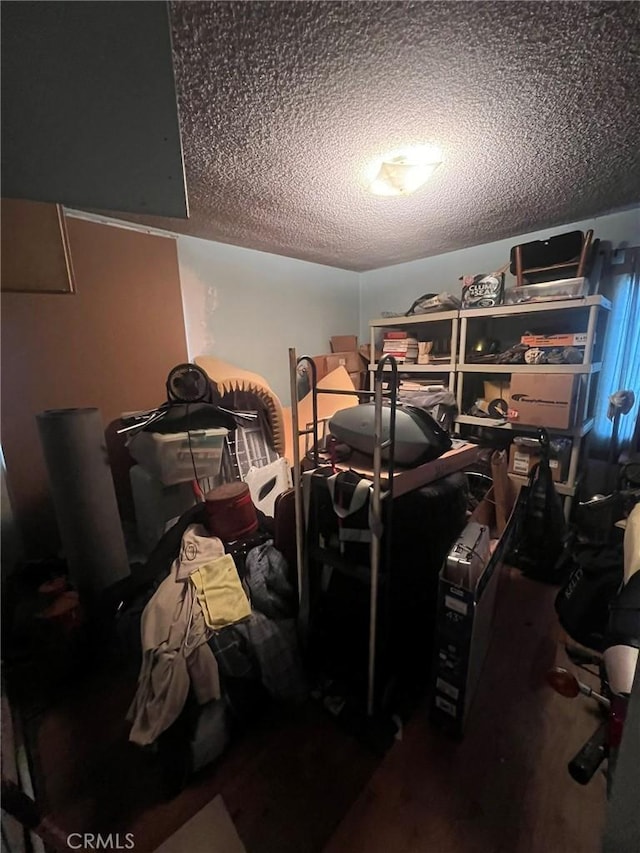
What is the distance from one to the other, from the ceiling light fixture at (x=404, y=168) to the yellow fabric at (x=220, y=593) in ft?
5.98

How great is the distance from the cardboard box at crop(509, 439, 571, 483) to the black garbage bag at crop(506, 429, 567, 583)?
0.10 meters

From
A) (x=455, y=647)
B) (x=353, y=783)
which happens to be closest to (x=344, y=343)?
(x=455, y=647)

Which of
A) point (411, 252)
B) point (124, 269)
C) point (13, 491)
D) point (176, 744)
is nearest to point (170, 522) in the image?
point (13, 491)

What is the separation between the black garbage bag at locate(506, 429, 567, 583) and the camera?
1.91 metres

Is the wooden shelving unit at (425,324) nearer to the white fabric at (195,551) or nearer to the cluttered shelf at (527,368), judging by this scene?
the cluttered shelf at (527,368)

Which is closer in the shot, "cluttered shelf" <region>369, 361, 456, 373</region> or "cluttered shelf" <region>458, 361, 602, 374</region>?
"cluttered shelf" <region>458, 361, 602, 374</region>

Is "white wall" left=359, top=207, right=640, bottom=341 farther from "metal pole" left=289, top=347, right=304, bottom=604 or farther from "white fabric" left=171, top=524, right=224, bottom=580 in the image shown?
"white fabric" left=171, top=524, right=224, bottom=580

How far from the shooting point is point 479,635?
1277 millimetres

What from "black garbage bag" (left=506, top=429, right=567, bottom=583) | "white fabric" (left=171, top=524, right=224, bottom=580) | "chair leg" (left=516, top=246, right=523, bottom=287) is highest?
"chair leg" (left=516, top=246, right=523, bottom=287)

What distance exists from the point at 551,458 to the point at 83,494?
Answer: 2.69 m

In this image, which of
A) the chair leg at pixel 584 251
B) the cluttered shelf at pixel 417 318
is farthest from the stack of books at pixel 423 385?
the chair leg at pixel 584 251

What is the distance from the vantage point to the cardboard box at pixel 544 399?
1.90 meters

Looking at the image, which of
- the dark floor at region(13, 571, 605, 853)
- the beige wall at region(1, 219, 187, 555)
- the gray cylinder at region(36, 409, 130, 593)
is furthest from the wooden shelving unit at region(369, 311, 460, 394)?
the dark floor at region(13, 571, 605, 853)

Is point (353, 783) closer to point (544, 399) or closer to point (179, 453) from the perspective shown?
point (179, 453)
